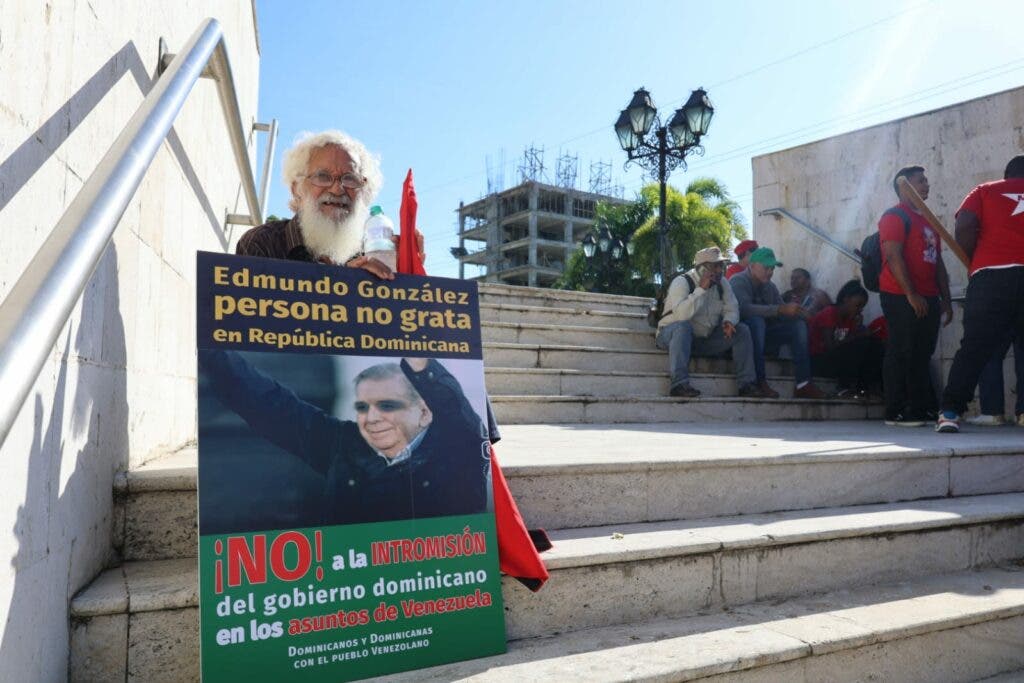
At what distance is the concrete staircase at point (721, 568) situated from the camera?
1807mm

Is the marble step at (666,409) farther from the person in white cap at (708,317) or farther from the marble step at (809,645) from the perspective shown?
the marble step at (809,645)

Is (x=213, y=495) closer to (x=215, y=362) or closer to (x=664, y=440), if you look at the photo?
(x=215, y=362)

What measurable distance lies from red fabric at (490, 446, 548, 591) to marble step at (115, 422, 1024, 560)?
0.33 meters

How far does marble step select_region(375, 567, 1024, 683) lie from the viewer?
6.01 ft

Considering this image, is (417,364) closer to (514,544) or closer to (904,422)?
(514,544)

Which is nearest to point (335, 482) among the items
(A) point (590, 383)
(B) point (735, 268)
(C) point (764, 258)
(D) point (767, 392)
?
(A) point (590, 383)

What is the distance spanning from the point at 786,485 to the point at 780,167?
5737 millimetres

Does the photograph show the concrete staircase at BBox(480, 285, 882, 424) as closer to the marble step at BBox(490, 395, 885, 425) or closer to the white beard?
the marble step at BBox(490, 395, 885, 425)

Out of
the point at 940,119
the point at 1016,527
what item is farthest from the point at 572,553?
the point at 940,119

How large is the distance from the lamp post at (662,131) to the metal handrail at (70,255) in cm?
933

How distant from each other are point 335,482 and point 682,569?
3.92ft

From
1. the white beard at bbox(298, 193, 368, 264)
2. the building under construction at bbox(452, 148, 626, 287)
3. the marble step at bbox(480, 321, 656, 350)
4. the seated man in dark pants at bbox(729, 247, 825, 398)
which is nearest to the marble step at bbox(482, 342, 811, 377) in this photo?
the marble step at bbox(480, 321, 656, 350)

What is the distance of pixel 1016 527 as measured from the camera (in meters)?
2.98

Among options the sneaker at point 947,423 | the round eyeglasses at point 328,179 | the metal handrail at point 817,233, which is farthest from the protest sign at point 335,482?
the metal handrail at point 817,233
